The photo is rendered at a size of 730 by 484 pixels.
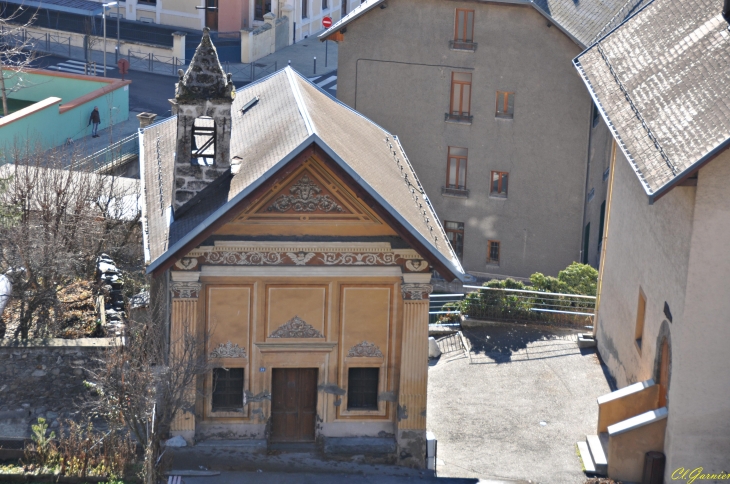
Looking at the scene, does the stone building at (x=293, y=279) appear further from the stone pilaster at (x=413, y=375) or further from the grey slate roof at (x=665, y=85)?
the grey slate roof at (x=665, y=85)

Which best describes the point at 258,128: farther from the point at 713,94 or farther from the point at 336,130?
the point at 713,94

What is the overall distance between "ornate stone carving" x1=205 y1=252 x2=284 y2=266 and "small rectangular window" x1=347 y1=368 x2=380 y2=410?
316 cm

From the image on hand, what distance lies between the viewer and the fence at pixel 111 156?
132 feet

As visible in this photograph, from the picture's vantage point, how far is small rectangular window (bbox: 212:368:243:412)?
28.1 m

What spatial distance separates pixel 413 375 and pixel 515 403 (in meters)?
4.50

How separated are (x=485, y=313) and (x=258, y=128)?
9.81m

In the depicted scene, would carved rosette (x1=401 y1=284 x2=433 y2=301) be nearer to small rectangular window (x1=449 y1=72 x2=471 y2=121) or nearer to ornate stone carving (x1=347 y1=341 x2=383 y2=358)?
ornate stone carving (x1=347 y1=341 x2=383 y2=358)

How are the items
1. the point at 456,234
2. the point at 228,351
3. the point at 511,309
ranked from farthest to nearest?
the point at 456,234 < the point at 511,309 < the point at 228,351

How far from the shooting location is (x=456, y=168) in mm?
50062

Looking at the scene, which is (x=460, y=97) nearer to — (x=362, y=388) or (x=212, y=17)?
(x=362, y=388)

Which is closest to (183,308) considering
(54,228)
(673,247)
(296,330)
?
(296,330)

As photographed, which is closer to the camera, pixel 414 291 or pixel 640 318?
pixel 414 291

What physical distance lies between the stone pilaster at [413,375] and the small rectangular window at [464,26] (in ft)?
72.5

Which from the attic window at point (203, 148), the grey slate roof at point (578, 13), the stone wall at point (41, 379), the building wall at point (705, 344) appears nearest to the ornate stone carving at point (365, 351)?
the attic window at point (203, 148)
